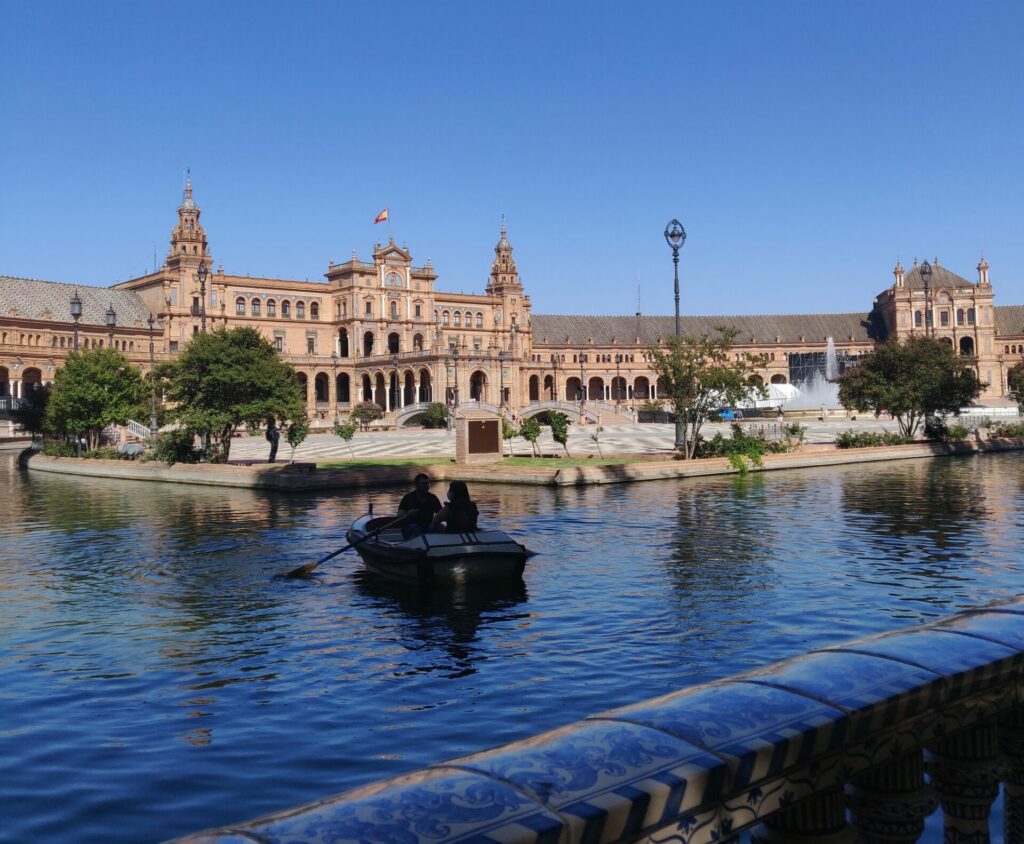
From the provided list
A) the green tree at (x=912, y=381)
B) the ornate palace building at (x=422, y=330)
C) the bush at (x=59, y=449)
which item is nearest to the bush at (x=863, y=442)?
the green tree at (x=912, y=381)

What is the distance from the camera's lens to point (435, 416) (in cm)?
7900

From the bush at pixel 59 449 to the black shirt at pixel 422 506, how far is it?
3522 centimetres

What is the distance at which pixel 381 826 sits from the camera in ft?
6.98

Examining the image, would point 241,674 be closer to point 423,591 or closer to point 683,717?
point 423,591

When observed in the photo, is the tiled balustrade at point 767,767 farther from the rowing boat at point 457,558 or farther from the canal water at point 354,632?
the rowing boat at point 457,558

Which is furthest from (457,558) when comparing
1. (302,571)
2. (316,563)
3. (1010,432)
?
(1010,432)

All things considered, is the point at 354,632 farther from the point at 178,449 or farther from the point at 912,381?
the point at 912,381

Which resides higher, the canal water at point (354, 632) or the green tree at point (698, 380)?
the green tree at point (698, 380)

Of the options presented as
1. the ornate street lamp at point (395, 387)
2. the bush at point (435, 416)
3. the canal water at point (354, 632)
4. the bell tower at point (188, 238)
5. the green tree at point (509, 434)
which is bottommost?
the canal water at point (354, 632)

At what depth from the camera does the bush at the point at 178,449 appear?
39031 millimetres

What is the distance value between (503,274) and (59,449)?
77.0 metres

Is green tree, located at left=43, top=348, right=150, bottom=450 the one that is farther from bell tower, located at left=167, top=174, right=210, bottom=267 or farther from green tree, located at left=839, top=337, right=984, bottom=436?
bell tower, located at left=167, top=174, right=210, bottom=267

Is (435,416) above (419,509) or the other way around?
above

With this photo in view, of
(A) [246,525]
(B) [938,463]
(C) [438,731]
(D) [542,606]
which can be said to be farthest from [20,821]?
(B) [938,463]
